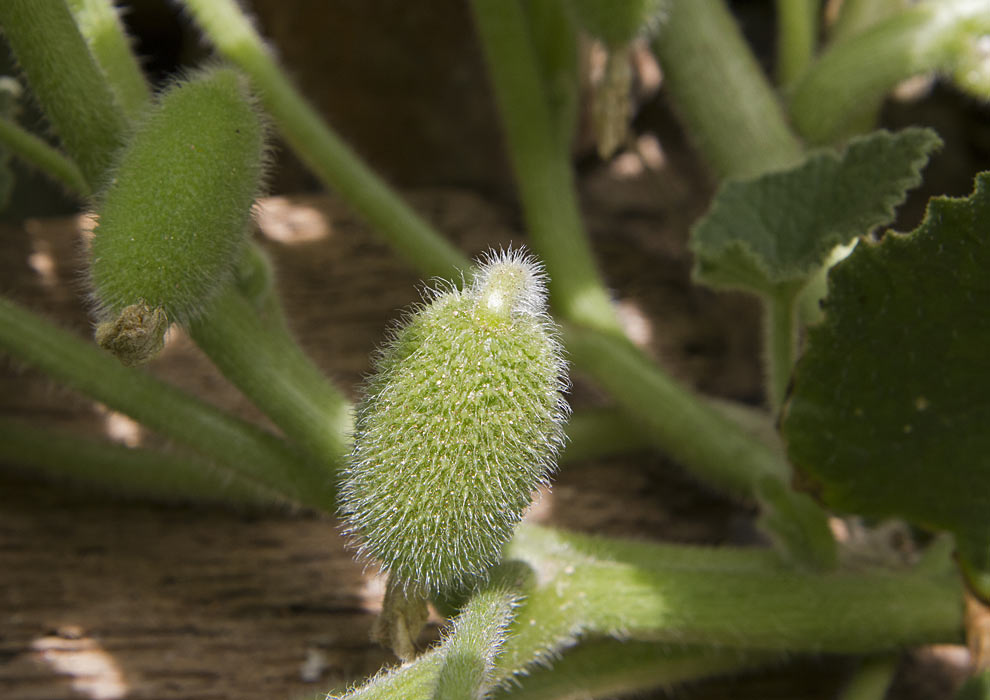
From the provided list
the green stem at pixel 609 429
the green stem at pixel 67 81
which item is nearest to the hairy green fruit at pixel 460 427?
the green stem at pixel 67 81

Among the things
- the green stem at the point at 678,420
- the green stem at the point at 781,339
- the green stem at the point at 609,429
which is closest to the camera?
the green stem at the point at 781,339

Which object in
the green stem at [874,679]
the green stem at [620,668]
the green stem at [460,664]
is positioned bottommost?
the green stem at [874,679]

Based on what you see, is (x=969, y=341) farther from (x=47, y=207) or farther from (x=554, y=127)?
(x=47, y=207)

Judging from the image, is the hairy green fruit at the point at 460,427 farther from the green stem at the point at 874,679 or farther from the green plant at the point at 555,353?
the green stem at the point at 874,679

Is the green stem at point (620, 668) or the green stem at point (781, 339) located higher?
the green stem at point (781, 339)

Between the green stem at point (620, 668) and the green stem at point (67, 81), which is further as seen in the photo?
the green stem at point (620, 668)

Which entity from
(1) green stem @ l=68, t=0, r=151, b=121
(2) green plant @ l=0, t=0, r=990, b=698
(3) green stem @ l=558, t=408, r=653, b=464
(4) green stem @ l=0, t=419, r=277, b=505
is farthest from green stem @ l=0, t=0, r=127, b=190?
(3) green stem @ l=558, t=408, r=653, b=464
